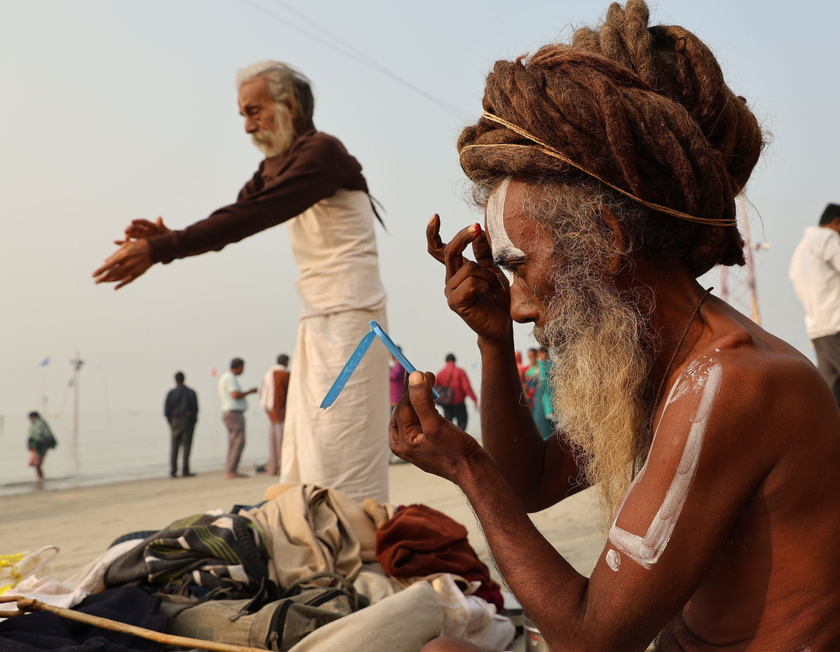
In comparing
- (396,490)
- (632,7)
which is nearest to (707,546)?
(632,7)

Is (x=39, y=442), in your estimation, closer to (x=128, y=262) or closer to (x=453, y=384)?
(x=453, y=384)

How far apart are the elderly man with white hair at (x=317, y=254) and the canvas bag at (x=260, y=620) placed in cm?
126

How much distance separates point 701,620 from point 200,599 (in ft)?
6.19

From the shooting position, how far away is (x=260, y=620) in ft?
9.04

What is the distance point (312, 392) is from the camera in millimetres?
4285

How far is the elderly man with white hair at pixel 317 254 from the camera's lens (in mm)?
4043

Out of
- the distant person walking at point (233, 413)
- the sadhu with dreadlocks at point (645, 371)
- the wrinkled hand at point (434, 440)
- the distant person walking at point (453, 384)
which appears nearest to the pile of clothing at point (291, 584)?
the sadhu with dreadlocks at point (645, 371)

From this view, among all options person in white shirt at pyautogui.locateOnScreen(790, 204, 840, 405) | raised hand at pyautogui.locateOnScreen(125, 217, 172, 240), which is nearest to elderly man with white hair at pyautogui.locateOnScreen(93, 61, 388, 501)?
raised hand at pyautogui.locateOnScreen(125, 217, 172, 240)

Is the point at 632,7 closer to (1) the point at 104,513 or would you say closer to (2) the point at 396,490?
(2) the point at 396,490

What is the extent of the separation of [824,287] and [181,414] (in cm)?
1016

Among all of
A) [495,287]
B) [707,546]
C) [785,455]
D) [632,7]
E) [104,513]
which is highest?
[632,7]

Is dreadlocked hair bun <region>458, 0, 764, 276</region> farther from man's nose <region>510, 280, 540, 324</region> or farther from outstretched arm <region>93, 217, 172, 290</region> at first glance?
outstretched arm <region>93, 217, 172, 290</region>

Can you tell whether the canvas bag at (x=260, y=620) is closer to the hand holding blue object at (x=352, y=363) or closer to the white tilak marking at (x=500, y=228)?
the hand holding blue object at (x=352, y=363)

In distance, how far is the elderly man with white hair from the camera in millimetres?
4043
